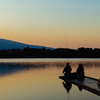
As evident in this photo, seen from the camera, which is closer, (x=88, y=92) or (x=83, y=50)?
(x=88, y=92)

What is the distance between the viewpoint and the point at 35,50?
181750mm

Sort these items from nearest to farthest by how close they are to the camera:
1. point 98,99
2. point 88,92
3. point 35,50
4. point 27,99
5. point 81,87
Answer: point 98,99, point 27,99, point 88,92, point 81,87, point 35,50

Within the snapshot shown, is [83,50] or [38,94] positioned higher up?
[83,50]

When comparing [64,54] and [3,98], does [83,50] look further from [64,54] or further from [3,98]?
[3,98]

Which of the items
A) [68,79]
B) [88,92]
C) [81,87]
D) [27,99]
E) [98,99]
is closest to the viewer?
[98,99]

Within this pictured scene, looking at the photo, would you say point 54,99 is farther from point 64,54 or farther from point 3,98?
point 64,54

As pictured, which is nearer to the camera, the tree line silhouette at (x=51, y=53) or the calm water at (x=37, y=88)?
the calm water at (x=37, y=88)

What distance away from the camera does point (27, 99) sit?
12.9m

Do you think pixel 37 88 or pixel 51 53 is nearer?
pixel 37 88

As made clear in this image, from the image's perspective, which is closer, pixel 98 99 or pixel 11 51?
pixel 98 99

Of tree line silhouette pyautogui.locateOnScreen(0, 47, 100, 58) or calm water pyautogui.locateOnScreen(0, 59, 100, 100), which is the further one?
tree line silhouette pyautogui.locateOnScreen(0, 47, 100, 58)

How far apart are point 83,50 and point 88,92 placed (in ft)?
499

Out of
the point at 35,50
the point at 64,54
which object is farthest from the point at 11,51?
the point at 64,54

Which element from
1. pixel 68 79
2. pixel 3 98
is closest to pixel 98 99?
pixel 3 98
